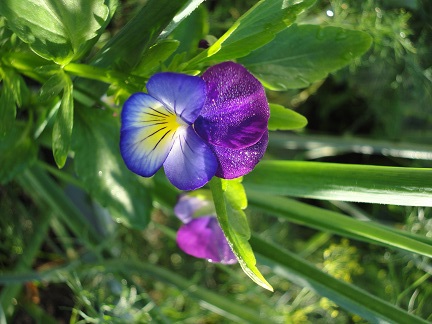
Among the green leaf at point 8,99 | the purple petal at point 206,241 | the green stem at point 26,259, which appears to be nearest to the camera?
the green leaf at point 8,99

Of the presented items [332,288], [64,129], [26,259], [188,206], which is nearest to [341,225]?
[332,288]

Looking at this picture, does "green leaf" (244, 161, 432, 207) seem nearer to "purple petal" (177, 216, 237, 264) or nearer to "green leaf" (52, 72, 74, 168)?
"purple petal" (177, 216, 237, 264)

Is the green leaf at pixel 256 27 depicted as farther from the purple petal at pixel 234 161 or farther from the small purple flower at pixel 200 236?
the small purple flower at pixel 200 236

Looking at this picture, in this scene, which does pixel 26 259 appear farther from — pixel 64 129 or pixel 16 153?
pixel 64 129

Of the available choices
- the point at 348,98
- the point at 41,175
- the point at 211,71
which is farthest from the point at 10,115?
the point at 348,98

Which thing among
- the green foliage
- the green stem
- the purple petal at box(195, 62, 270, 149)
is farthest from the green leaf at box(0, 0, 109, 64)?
the green stem

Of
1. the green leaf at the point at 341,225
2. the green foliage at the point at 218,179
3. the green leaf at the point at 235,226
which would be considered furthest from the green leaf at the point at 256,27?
the green leaf at the point at 341,225

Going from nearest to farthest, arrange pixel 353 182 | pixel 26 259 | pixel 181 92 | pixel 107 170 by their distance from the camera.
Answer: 1. pixel 181 92
2. pixel 353 182
3. pixel 107 170
4. pixel 26 259
